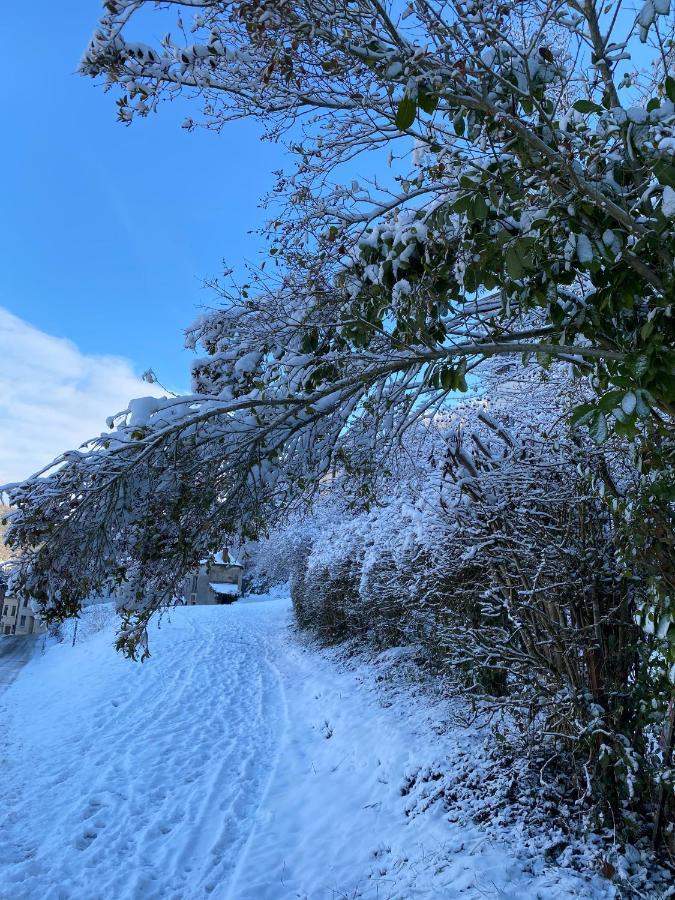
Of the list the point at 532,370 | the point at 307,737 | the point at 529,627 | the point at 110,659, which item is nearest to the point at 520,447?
the point at 529,627

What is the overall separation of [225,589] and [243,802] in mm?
43513

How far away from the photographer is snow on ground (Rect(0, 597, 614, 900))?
15.0 feet

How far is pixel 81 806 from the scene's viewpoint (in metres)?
6.27

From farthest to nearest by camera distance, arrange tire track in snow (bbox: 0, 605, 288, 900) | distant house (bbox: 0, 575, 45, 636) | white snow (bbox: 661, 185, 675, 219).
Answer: distant house (bbox: 0, 575, 45, 636) < tire track in snow (bbox: 0, 605, 288, 900) < white snow (bbox: 661, 185, 675, 219)

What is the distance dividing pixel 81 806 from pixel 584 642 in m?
5.75

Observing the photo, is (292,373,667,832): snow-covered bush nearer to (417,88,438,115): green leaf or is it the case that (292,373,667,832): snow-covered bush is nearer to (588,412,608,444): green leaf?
(588,412,608,444): green leaf

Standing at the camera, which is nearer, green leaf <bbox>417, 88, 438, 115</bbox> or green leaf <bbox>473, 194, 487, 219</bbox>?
green leaf <bbox>417, 88, 438, 115</bbox>

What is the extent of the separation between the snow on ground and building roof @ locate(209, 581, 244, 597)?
119 ft

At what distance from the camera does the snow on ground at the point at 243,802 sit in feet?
15.0

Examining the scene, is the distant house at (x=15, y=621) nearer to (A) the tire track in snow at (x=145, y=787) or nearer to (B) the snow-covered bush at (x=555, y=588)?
(A) the tire track in snow at (x=145, y=787)

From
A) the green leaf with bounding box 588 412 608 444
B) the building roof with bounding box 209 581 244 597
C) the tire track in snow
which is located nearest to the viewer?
the green leaf with bounding box 588 412 608 444

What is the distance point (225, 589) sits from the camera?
48.2 m

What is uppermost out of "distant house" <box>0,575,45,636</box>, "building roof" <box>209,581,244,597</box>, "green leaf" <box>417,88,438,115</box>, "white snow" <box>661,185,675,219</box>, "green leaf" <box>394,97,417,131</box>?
"green leaf" <box>417,88,438,115</box>

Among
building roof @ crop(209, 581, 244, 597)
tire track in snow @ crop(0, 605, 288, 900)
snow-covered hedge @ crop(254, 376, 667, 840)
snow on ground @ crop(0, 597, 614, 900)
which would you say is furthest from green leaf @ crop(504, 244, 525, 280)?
building roof @ crop(209, 581, 244, 597)
